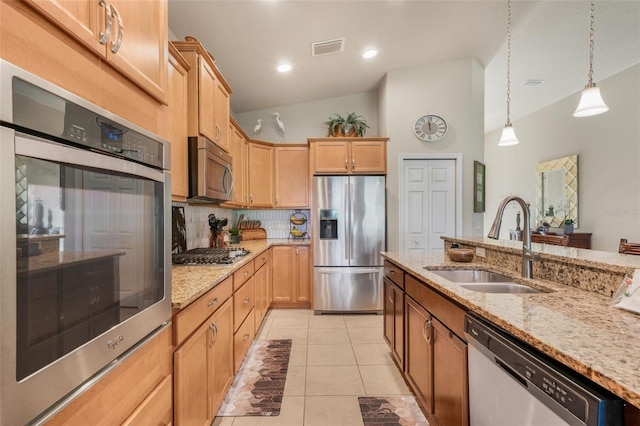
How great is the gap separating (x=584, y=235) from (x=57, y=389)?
6.38 meters

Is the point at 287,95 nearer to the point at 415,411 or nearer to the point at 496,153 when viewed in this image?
the point at 415,411

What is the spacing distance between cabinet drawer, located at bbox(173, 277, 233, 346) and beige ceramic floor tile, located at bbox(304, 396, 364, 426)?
3.09 ft

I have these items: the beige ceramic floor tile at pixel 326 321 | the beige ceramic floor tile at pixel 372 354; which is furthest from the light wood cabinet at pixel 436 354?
the beige ceramic floor tile at pixel 326 321

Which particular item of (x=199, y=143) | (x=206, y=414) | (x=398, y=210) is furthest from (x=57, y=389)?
(x=398, y=210)

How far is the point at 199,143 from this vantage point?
2.02 meters

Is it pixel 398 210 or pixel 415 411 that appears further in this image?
pixel 398 210

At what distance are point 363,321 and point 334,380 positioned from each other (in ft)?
4.41

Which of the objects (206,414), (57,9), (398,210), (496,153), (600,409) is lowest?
(206,414)

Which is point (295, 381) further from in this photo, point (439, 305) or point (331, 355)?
point (439, 305)

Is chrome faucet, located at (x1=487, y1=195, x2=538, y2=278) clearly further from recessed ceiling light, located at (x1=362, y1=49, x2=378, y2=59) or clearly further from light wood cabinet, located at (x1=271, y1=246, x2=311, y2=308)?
light wood cabinet, located at (x1=271, y1=246, x2=311, y2=308)

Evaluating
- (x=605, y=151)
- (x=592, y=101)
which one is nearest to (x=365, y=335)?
(x=592, y=101)

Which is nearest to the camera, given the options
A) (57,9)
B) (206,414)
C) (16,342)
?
(16,342)

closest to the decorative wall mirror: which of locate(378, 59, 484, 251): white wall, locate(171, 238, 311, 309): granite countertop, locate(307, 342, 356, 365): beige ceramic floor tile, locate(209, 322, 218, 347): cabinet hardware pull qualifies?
locate(378, 59, 484, 251): white wall

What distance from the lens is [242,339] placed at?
228 cm
